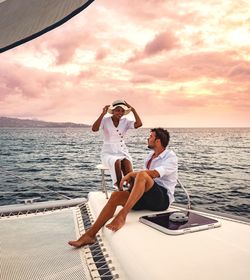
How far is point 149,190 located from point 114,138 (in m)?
1.66

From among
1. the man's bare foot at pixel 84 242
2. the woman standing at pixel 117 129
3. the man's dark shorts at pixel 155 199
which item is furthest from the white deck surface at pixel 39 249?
the woman standing at pixel 117 129

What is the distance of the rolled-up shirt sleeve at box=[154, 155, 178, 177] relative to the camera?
11.8ft

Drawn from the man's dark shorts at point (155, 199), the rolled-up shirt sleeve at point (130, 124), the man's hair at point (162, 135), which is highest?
the rolled-up shirt sleeve at point (130, 124)

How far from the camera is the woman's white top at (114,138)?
4.99 meters

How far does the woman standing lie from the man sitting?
0.96m

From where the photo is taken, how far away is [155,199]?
3.60 meters

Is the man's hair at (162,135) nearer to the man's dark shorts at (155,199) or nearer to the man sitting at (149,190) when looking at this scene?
the man sitting at (149,190)

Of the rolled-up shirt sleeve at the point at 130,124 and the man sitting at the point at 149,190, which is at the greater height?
the rolled-up shirt sleeve at the point at 130,124

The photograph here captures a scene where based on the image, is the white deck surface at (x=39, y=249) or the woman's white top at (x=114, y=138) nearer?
the white deck surface at (x=39, y=249)

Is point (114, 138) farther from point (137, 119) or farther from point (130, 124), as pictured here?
point (137, 119)

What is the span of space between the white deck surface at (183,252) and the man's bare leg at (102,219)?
0.12 metres

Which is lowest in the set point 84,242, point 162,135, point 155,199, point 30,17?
point 84,242

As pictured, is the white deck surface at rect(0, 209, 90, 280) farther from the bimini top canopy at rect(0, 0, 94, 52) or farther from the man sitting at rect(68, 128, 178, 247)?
the bimini top canopy at rect(0, 0, 94, 52)

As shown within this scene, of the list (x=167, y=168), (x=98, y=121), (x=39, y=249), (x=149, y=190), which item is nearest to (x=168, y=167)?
(x=167, y=168)
